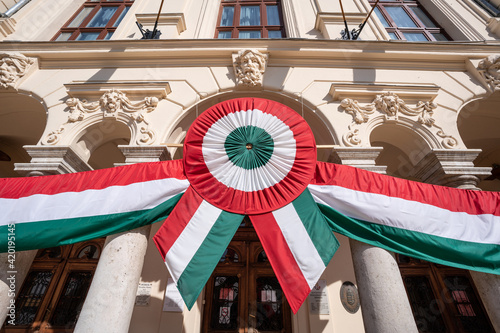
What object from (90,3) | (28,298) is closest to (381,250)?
(28,298)

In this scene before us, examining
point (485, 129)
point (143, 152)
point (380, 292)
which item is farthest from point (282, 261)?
point (485, 129)

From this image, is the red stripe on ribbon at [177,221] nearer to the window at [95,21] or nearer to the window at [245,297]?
the window at [245,297]

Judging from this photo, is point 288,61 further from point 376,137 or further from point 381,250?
point 381,250

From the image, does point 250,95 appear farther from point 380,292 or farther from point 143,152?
point 380,292

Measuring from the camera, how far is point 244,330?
17.1 ft

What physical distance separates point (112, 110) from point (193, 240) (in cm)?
382

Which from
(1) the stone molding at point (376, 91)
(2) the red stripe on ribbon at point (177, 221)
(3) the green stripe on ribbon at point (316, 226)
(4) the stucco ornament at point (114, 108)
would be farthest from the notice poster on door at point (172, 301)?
(1) the stone molding at point (376, 91)

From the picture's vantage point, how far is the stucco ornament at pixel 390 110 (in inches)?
213

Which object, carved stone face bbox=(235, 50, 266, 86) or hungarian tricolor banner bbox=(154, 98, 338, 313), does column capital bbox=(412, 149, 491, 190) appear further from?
carved stone face bbox=(235, 50, 266, 86)

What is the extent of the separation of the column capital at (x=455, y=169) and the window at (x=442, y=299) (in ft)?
7.88

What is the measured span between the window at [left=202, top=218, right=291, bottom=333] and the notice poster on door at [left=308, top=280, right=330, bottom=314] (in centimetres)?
60

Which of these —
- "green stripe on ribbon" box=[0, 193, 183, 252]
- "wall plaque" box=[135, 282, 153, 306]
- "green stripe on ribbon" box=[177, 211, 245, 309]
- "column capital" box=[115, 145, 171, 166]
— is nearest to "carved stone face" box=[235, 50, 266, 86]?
"column capital" box=[115, 145, 171, 166]

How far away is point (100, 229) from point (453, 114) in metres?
7.27

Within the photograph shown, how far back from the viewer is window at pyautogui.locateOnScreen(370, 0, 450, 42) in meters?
8.79
